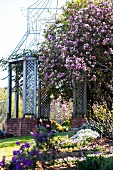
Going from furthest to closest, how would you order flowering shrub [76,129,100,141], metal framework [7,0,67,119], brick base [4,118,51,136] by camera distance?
metal framework [7,0,67,119] < brick base [4,118,51,136] < flowering shrub [76,129,100,141]

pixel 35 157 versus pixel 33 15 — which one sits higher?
pixel 33 15

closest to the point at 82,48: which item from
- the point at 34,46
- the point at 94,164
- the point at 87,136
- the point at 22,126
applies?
the point at 34,46

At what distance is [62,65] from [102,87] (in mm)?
2212

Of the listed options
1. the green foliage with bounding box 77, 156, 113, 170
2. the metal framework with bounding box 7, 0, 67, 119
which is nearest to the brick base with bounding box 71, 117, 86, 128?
the metal framework with bounding box 7, 0, 67, 119

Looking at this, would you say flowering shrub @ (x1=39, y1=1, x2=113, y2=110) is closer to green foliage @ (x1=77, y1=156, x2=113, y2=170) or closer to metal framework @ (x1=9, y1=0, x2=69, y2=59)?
metal framework @ (x1=9, y1=0, x2=69, y2=59)

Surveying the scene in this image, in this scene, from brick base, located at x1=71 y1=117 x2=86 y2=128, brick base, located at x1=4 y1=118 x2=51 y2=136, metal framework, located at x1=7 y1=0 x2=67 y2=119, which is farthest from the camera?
metal framework, located at x1=7 y1=0 x2=67 y2=119

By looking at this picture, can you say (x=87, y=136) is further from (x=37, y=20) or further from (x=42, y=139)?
(x=37, y=20)

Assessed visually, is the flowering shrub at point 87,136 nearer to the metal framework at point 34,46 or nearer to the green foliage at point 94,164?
the green foliage at point 94,164

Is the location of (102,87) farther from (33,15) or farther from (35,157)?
(35,157)

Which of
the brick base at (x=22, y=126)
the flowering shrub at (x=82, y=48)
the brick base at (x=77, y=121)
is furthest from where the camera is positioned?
the brick base at (x=22, y=126)

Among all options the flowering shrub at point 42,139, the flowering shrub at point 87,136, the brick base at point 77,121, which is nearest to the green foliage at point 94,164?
the flowering shrub at point 42,139

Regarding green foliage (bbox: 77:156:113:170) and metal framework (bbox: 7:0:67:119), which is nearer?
green foliage (bbox: 77:156:113:170)

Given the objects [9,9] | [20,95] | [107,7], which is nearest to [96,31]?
[107,7]

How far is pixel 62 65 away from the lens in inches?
585
